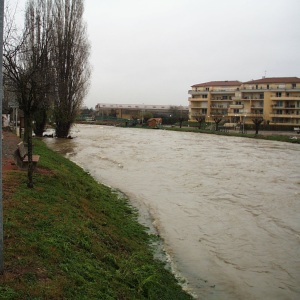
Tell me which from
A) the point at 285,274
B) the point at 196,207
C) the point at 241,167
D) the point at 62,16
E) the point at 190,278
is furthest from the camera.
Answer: the point at 62,16

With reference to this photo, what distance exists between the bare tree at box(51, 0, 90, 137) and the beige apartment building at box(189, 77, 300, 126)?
46.7 meters

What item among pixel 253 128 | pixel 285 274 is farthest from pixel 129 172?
pixel 253 128

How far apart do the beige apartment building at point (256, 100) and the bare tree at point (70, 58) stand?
46.7 meters

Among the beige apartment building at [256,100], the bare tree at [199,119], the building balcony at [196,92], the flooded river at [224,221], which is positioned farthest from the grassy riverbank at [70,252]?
the building balcony at [196,92]

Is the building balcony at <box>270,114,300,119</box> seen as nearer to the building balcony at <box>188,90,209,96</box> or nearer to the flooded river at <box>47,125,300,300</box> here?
the building balcony at <box>188,90,209,96</box>

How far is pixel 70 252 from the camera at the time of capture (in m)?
5.28

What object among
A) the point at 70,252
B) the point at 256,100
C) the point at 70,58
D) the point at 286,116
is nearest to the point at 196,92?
the point at 256,100

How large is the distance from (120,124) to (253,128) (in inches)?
1373

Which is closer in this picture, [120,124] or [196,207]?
[196,207]

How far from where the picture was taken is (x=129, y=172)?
18953mm

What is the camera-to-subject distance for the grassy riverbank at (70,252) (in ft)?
13.6

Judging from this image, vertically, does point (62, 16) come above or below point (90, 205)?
above

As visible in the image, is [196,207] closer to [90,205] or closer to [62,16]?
[90,205]

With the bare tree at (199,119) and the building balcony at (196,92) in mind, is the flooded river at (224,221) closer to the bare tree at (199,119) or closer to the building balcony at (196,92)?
the bare tree at (199,119)
